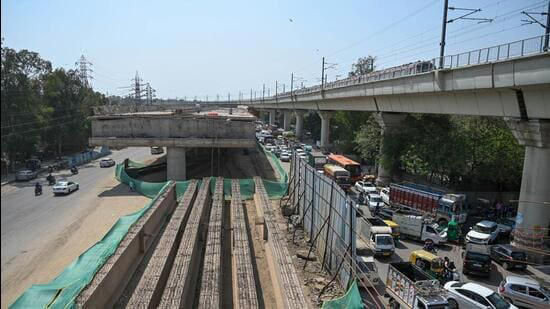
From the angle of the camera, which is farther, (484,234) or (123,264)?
(484,234)

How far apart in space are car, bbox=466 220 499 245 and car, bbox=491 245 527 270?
2.07m

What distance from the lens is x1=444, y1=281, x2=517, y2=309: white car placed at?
12.8 meters

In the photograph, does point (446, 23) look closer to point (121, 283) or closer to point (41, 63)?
point (121, 283)

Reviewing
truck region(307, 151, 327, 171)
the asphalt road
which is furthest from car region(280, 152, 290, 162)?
the asphalt road

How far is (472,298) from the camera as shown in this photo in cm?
1314

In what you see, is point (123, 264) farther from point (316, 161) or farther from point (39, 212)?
point (316, 161)

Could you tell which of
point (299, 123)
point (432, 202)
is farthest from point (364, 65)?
point (432, 202)

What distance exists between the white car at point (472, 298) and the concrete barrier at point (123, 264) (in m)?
11.7

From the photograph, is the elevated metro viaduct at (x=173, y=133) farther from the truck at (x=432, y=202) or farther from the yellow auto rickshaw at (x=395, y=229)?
the yellow auto rickshaw at (x=395, y=229)

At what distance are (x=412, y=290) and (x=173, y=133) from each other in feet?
89.8

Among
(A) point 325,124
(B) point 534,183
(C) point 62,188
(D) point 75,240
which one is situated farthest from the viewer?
(A) point 325,124

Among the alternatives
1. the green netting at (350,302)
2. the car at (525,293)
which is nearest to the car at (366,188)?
the car at (525,293)

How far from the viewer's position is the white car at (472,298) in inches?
503

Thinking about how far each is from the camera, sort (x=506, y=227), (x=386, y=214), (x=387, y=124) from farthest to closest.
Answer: (x=387, y=124) < (x=386, y=214) < (x=506, y=227)
